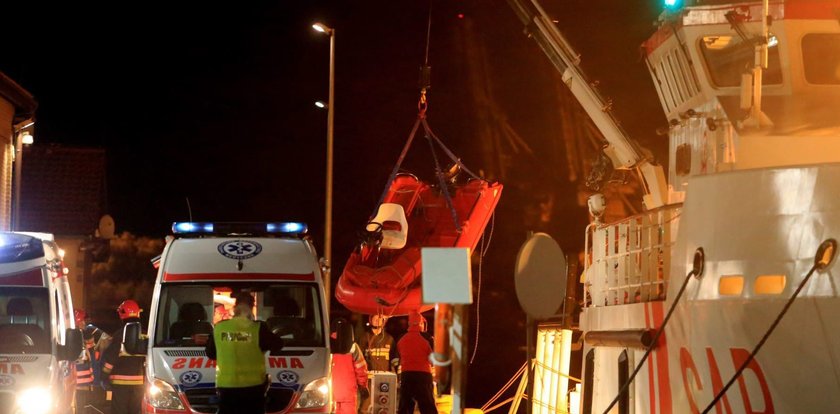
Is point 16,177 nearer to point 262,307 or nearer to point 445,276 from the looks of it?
point 262,307

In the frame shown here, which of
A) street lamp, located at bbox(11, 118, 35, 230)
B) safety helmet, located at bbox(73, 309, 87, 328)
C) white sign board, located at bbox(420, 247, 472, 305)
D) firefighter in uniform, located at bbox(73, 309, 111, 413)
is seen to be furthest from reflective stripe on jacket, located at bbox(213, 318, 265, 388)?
street lamp, located at bbox(11, 118, 35, 230)

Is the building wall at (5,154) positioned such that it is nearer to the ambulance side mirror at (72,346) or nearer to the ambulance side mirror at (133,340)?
the ambulance side mirror at (72,346)

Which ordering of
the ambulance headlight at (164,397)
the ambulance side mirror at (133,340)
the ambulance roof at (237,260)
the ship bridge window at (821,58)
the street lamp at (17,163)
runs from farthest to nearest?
the street lamp at (17,163) < the ambulance roof at (237,260) < the ambulance side mirror at (133,340) < the ambulance headlight at (164,397) < the ship bridge window at (821,58)

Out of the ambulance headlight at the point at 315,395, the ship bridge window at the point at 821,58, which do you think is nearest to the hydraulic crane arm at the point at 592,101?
the ship bridge window at the point at 821,58

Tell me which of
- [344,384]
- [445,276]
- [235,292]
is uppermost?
[445,276]

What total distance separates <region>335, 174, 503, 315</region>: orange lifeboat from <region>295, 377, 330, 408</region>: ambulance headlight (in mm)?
6342

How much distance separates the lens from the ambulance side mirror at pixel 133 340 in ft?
40.7

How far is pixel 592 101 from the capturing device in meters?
15.0

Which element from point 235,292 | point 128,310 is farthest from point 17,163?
point 235,292

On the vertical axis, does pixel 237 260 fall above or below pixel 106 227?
below

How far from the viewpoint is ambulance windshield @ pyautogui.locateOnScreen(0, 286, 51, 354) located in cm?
1222

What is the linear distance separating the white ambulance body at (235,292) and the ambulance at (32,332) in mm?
1021

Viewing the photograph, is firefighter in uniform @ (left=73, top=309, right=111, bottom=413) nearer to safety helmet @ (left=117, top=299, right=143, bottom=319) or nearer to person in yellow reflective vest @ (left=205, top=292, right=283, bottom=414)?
safety helmet @ (left=117, top=299, right=143, bottom=319)

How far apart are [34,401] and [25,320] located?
3.85 feet
